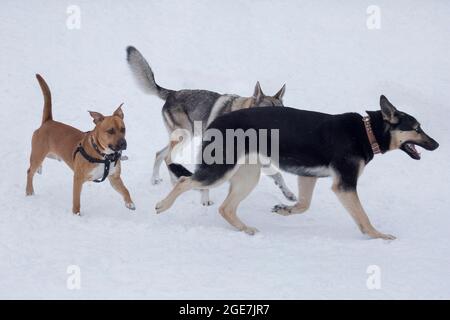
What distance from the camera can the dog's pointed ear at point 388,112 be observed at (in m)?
5.60

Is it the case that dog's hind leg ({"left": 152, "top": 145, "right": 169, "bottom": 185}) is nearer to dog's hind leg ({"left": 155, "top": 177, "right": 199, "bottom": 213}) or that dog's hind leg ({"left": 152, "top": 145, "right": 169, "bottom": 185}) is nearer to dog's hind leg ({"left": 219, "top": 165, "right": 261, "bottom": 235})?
dog's hind leg ({"left": 155, "top": 177, "right": 199, "bottom": 213})

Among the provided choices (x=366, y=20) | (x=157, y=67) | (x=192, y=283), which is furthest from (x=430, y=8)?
(x=192, y=283)

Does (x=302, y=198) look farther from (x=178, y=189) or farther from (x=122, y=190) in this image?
(x=122, y=190)

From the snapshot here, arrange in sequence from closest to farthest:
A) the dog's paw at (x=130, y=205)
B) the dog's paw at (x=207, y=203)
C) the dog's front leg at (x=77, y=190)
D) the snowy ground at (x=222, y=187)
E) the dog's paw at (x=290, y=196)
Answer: the snowy ground at (x=222, y=187)
the dog's front leg at (x=77, y=190)
the dog's paw at (x=130, y=205)
the dog's paw at (x=207, y=203)
the dog's paw at (x=290, y=196)

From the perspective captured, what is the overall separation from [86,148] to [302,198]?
239cm

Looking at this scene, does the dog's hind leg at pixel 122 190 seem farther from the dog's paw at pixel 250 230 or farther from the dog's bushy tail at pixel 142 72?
the dog's bushy tail at pixel 142 72

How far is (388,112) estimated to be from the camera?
5.64 metres

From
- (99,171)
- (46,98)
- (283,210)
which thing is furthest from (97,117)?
(283,210)

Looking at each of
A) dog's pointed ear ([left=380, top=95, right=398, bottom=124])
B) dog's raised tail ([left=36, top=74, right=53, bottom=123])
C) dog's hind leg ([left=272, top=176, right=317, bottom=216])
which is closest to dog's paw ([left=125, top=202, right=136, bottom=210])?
dog's raised tail ([left=36, top=74, right=53, bottom=123])

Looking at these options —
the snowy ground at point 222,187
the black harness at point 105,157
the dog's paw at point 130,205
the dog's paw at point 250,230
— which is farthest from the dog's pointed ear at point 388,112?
the dog's paw at point 130,205

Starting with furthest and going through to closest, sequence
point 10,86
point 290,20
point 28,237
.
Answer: point 290,20, point 10,86, point 28,237

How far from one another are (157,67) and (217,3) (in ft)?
10.6

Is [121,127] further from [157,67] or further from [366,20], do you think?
[366,20]

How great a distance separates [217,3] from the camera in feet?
44.0
